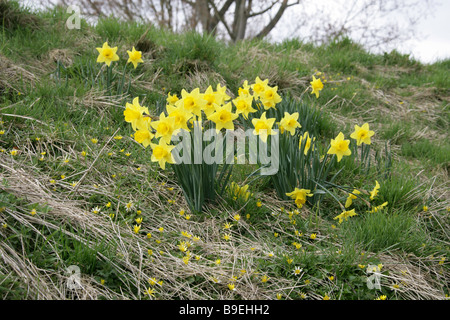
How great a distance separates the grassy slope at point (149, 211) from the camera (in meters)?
1.64

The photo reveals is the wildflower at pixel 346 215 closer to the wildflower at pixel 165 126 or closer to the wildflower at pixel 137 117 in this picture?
the wildflower at pixel 165 126

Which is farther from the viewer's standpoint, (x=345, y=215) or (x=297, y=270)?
(x=345, y=215)

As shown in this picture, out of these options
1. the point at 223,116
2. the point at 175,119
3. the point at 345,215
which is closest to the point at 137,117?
the point at 175,119

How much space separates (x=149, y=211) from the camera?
2064 millimetres

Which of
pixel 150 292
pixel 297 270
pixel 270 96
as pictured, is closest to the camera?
pixel 150 292

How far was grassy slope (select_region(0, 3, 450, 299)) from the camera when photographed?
1.64 metres

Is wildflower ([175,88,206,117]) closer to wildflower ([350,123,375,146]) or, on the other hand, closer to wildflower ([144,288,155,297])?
wildflower ([144,288,155,297])

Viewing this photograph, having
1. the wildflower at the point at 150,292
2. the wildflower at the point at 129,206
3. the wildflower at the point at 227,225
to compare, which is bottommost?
the wildflower at the point at 150,292

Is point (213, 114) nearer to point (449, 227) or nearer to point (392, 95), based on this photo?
point (449, 227)

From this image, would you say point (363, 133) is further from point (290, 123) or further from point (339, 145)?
point (290, 123)

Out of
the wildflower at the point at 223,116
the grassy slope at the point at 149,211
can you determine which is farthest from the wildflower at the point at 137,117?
the grassy slope at the point at 149,211

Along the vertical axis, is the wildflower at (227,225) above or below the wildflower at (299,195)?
below

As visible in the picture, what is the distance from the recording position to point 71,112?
9.04 ft

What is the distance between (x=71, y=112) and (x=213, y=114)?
141 cm
